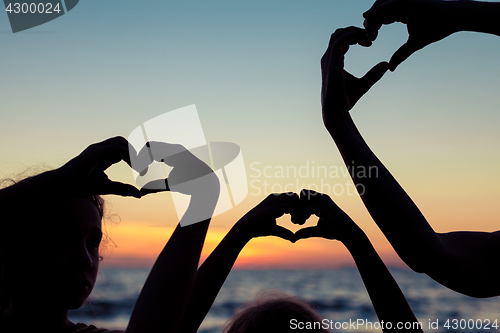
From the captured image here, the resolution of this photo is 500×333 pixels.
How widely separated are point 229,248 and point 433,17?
32.7 inches

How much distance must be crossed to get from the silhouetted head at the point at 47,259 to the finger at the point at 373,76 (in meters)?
1.01

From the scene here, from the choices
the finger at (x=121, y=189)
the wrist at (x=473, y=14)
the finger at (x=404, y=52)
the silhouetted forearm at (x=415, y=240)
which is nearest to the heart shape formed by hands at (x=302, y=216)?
the silhouetted forearm at (x=415, y=240)

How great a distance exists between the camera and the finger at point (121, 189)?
37.6 inches

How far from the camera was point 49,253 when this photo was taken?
1.13 meters

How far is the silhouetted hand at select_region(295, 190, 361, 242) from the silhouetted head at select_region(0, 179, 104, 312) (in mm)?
701

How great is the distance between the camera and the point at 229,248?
3.51 ft

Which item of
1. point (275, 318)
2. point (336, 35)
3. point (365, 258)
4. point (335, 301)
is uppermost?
point (336, 35)

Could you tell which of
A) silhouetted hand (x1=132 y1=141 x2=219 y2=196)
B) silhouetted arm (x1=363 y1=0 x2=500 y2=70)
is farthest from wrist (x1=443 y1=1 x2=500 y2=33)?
silhouetted hand (x1=132 y1=141 x2=219 y2=196)

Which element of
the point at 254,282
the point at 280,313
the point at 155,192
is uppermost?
the point at 155,192

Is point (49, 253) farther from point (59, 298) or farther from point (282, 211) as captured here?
point (282, 211)

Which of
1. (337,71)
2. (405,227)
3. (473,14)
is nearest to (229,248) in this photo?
(405,227)

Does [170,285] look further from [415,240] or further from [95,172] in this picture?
[415,240]

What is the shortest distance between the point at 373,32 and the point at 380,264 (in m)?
0.65

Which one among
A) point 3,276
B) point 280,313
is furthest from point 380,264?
point 3,276
